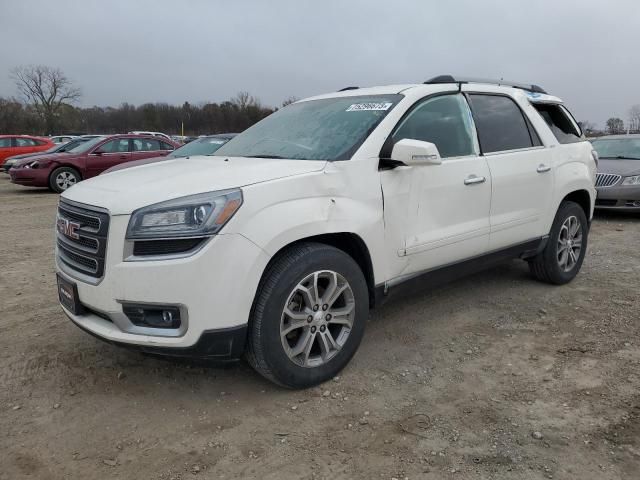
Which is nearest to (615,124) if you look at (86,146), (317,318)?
(86,146)

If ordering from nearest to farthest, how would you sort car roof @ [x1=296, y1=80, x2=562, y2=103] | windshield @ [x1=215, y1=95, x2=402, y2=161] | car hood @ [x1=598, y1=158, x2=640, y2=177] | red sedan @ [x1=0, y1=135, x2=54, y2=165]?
windshield @ [x1=215, y1=95, x2=402, y2=161] → car roof @ [x1=296, y1=80, x2=562, y2=103] → car hood @ [x1=598, y1=158, x2=640, y2=177] → red sedan @ [x1=0, y1=135, x2=54, y2=165]

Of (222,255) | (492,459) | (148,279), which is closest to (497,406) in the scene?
(492,459)

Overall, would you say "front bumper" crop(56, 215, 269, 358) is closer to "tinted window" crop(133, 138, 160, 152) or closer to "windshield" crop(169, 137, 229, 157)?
"windshield" crop(169, 137, 229, 157)

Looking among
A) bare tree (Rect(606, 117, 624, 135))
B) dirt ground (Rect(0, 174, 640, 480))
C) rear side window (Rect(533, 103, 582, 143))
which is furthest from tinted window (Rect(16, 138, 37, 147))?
bare tree (Rect(606, 117, 624, 135))

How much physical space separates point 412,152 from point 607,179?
7.61m

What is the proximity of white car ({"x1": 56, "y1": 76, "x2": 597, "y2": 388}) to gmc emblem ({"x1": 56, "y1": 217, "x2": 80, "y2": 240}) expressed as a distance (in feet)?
0.05

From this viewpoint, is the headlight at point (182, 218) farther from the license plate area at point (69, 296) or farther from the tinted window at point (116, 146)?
the tinted window at point (116, 146)

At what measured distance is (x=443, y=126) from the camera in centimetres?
378

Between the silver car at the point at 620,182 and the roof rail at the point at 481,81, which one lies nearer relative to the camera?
the roof rail at the point at 481,81

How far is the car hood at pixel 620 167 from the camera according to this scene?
9102mm

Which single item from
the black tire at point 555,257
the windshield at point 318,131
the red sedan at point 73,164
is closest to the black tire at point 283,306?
the windshield at point 318,131

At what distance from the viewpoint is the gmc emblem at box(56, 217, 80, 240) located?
9.38ft

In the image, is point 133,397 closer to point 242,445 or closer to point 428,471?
point 242,445

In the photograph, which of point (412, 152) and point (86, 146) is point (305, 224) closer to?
point (412, 152)
